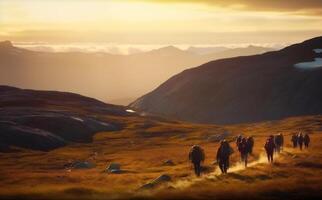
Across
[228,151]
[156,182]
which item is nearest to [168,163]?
[228,151]

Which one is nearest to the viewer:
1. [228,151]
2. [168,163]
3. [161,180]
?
[161,180]

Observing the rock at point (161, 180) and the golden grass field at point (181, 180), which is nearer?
the golden grass field at point (181, 180)

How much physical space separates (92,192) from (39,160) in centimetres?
5520

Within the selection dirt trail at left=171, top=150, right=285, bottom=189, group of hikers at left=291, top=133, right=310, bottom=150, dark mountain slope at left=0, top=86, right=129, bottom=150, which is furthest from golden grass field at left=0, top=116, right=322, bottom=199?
dark mountain slope at left=0, top=86, right=129, bottom=150

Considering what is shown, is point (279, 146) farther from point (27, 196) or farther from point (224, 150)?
point (27, 196)

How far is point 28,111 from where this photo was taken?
176875mm

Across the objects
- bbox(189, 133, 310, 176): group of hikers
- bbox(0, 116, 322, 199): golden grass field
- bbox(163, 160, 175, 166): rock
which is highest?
bbox(189, 133, 310, 176): group of hikers

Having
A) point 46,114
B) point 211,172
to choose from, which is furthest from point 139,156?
point 46,114

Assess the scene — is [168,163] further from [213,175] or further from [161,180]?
[161,180]

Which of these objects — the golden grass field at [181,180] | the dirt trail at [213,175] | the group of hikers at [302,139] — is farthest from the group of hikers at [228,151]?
the golden grass field at [181,180]

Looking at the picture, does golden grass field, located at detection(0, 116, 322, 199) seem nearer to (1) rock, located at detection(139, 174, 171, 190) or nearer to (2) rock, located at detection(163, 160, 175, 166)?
(1) rock, located at detection(139, 174, 171, 190)

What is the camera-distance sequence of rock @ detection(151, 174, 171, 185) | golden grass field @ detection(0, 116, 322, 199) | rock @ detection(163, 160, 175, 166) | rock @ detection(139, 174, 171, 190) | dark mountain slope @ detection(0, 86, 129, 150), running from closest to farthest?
1. golden grass field @ detection(0, 116, 322, 199)
2. rock @ detection(139, 174, 171, 190)
3. rock @ detection(151, 174, 171, 185)
4. rock @ detection(163, 160, 175, 166)
5. dark mountain slope @ detection(0, 86, 129, 150)

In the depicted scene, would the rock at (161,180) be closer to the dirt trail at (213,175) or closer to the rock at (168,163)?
the dirt trail at (213,175)

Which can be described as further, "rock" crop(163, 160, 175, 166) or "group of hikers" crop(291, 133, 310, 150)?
"group of hikers" crop(291, 133, 310, 150)
